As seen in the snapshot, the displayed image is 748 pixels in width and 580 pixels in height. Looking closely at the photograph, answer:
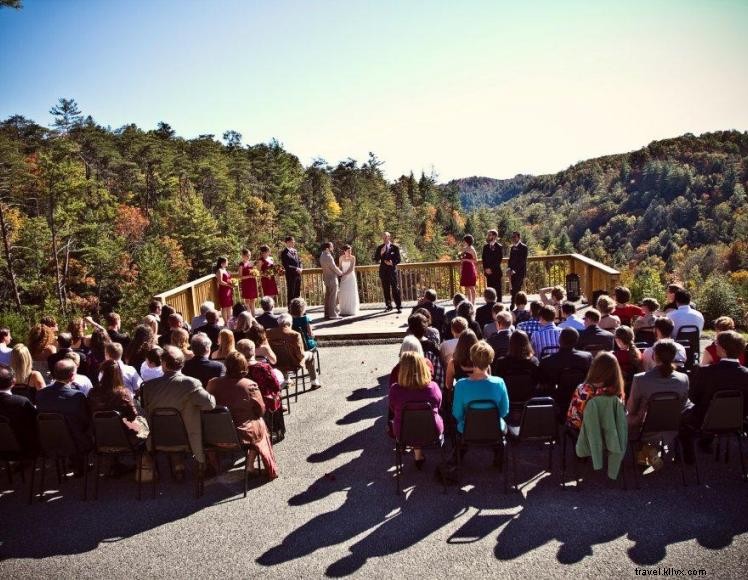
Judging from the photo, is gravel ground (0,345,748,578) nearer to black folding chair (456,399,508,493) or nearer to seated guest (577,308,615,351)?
black folding chair (456,399,508,493)

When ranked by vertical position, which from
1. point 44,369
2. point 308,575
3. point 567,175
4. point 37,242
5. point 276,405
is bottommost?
point 308,575

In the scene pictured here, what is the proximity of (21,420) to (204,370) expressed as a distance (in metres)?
1.76

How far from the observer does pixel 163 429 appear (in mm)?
5711

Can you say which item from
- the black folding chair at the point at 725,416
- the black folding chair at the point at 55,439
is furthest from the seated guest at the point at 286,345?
the black folding chair at the point at 725,416

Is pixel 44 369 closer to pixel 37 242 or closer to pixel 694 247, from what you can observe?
pixel 37 242

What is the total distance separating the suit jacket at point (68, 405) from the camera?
5.86 metres

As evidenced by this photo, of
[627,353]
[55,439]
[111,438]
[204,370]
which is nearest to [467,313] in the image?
[627,353]

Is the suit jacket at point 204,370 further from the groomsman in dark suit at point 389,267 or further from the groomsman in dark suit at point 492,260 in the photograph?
the groomsman in dark suit at point 492,260

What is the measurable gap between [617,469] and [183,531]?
12.4 feet

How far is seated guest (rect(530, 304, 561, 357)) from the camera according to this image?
694 cm

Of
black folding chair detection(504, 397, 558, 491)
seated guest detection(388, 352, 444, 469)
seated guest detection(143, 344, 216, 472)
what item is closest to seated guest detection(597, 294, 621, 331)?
black folding chair detection(504, 397, 558, 491)

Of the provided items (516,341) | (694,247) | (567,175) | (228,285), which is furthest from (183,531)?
(567,175)

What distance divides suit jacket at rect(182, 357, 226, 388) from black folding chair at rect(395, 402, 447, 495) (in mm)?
2159

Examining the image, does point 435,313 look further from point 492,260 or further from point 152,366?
point 492,260
